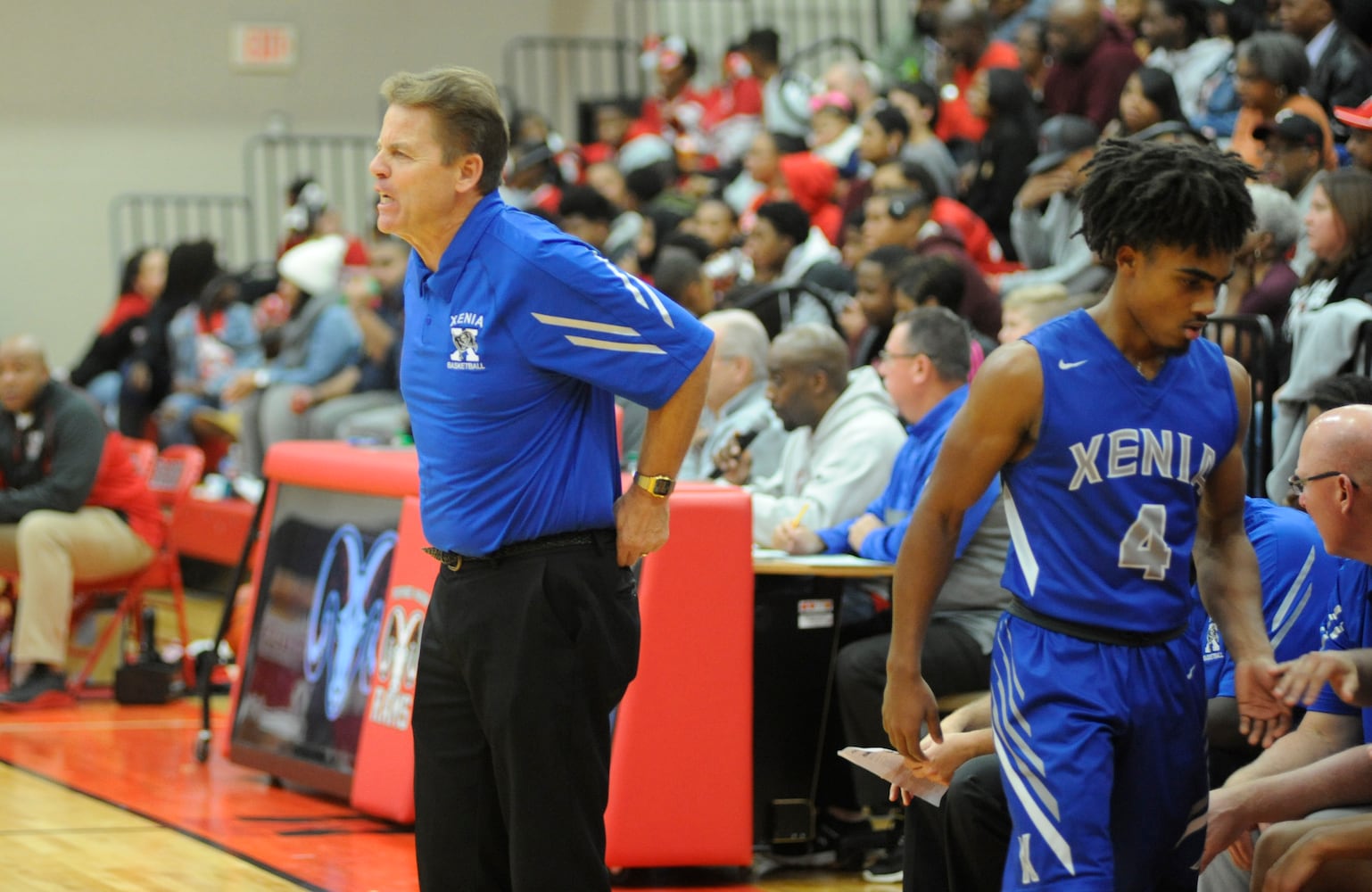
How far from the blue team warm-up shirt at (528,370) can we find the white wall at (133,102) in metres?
14.4

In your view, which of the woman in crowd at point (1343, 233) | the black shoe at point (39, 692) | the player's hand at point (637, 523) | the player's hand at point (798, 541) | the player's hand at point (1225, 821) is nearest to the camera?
the player's hand at point (637, 523)

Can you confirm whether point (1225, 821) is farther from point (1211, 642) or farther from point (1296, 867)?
point (1211, 642)

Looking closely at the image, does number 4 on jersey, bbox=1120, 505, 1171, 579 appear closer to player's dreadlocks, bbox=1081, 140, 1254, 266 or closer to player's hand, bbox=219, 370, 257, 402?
player's dreadlocks, bbox=1081, 140, 1254, 266

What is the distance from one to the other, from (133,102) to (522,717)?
15268 mm

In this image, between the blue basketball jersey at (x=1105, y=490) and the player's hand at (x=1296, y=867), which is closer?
the blue basketball jersey at (x=1105, y=490)

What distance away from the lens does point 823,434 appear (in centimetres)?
644

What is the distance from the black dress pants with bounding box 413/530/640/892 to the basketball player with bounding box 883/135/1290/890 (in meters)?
0.60

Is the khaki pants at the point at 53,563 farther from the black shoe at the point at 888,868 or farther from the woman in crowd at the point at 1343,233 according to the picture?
the woman in crowd at the point at 1343,233

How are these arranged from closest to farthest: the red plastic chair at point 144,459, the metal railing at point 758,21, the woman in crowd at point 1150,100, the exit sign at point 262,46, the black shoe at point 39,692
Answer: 1. the black shoe at point 39,692
2. the woman in crowd at point 1150,100
3. the red plastic chair at point 144,459
4. the metal railing at point 758,21
5. the exit sign at point 262,46

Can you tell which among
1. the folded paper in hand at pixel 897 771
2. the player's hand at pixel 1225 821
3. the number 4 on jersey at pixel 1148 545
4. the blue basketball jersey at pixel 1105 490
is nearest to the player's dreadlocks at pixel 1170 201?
the blue basketball jersey at pixel 1105 490

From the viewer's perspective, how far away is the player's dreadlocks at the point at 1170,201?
313cm

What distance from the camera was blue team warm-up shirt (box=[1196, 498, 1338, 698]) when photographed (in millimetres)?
4129

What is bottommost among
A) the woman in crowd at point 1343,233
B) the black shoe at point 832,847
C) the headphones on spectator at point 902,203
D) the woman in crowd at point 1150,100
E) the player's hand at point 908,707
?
the black shoe at point 832,847

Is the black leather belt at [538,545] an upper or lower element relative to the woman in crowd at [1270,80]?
lower
